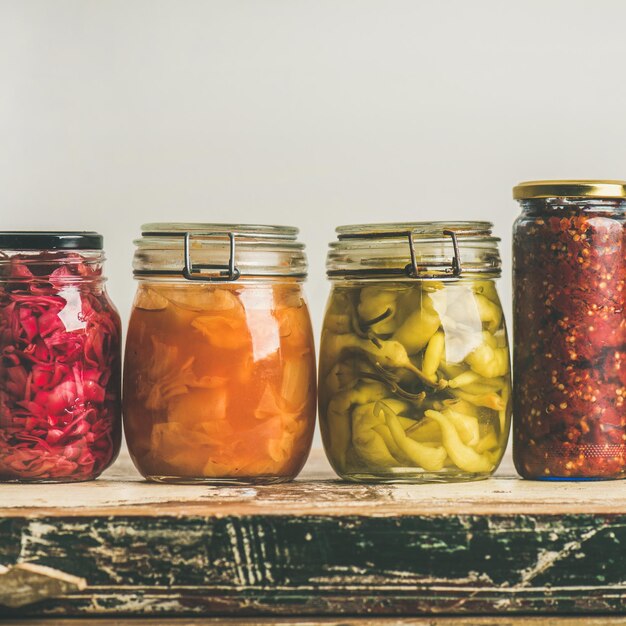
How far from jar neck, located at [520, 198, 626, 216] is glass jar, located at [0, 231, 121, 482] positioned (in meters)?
0.44

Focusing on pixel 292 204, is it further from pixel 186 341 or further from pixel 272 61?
pixel 186 341

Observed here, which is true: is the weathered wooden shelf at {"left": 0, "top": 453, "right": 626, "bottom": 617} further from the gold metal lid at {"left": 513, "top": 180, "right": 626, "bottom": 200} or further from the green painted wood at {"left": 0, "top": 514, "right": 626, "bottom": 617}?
the gold metal lid at {"left": 513, "top": 180, "right": 626, "bottom": 200}

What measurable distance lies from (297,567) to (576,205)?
441 millimetres

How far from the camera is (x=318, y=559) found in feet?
2.78

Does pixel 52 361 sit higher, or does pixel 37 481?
pixel 52 361

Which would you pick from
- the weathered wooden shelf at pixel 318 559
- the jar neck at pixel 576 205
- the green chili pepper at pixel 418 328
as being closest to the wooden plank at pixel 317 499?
the weathered wooden shelf at pixel 318 559

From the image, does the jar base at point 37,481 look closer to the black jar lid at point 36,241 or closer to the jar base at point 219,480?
the jar base at point 219,480

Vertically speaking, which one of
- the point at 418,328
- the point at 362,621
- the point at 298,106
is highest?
the point at 298,106

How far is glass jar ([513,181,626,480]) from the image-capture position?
→ 98 centimetres

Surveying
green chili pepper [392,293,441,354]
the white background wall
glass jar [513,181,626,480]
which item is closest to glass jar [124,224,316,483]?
green chili pepper [392,293,441,354]

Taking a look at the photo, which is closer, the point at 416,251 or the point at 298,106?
the point at 416,251

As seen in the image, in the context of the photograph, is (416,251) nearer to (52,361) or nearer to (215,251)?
(215,251)

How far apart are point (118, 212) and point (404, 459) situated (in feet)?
2.18

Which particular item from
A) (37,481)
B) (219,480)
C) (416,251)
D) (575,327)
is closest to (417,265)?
(416,251)
